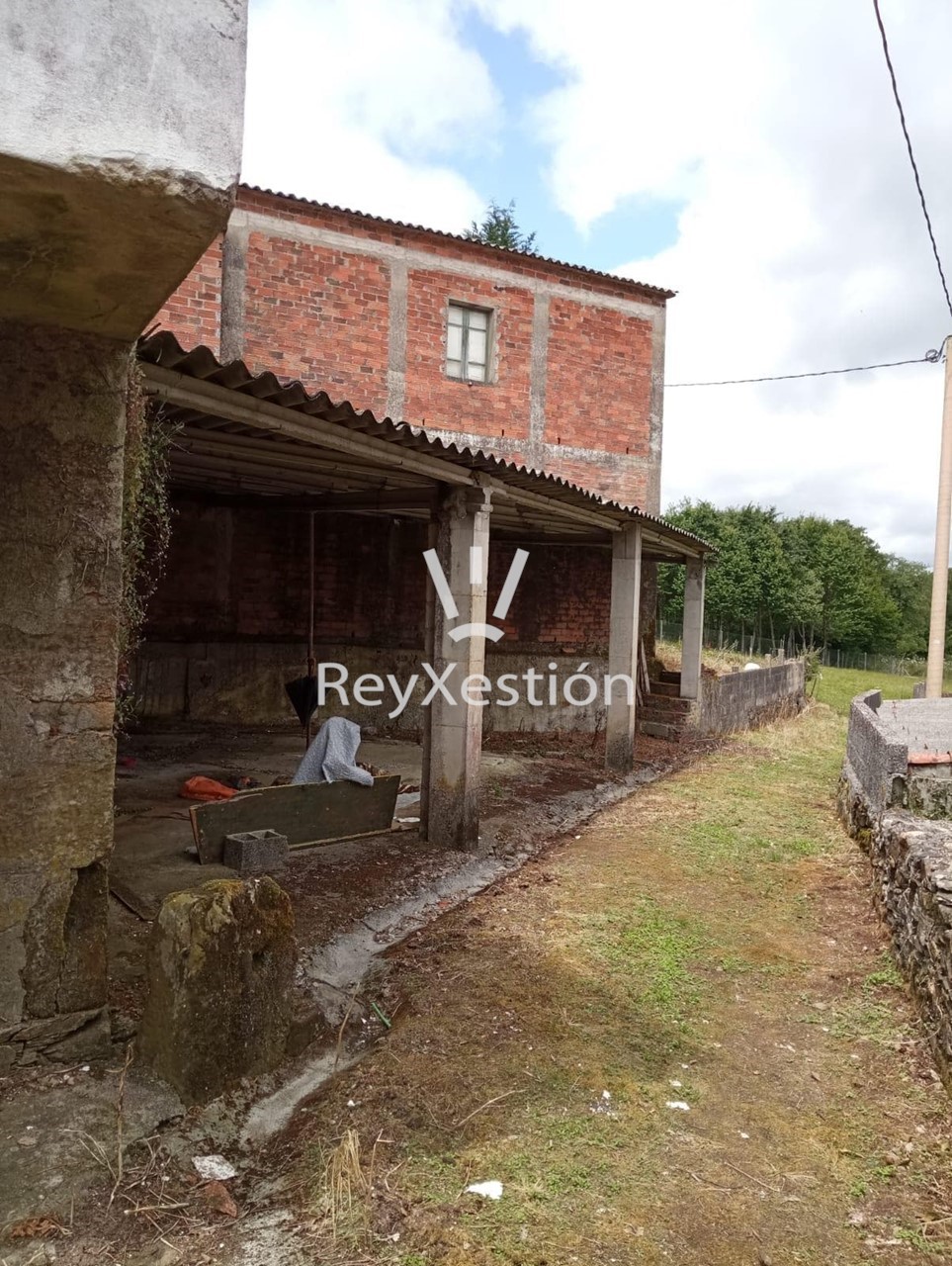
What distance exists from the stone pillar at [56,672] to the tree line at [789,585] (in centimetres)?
3371

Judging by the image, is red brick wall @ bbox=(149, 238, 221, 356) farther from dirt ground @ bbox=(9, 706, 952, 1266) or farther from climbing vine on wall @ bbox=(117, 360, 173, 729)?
dirt ground @ bbox=(9, 706, 952, 1266)

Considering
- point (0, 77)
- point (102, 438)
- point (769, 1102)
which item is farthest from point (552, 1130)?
point (0, 77)

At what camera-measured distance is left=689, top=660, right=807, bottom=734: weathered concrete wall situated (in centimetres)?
1462

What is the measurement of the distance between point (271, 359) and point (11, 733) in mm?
9910

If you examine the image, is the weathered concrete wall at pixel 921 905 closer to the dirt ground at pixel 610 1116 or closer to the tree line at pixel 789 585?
the dirt ground at pixel 610 1116

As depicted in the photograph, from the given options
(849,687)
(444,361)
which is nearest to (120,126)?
(444,361)

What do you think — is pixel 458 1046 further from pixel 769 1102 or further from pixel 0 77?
pixel 0 77

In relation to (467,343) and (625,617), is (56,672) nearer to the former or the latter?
(625,617)

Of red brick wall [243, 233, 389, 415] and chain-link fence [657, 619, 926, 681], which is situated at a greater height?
red brick wall [243, 233, 389, 415]

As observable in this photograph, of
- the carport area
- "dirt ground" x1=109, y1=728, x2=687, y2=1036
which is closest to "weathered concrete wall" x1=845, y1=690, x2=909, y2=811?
the carport area

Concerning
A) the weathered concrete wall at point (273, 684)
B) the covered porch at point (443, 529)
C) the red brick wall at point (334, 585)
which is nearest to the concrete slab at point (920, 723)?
the covered porch at point (443, 529)

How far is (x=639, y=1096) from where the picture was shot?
367 centimetres

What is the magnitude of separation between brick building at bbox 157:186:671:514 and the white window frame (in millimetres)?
23

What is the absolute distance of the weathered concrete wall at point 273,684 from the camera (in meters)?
12.0
